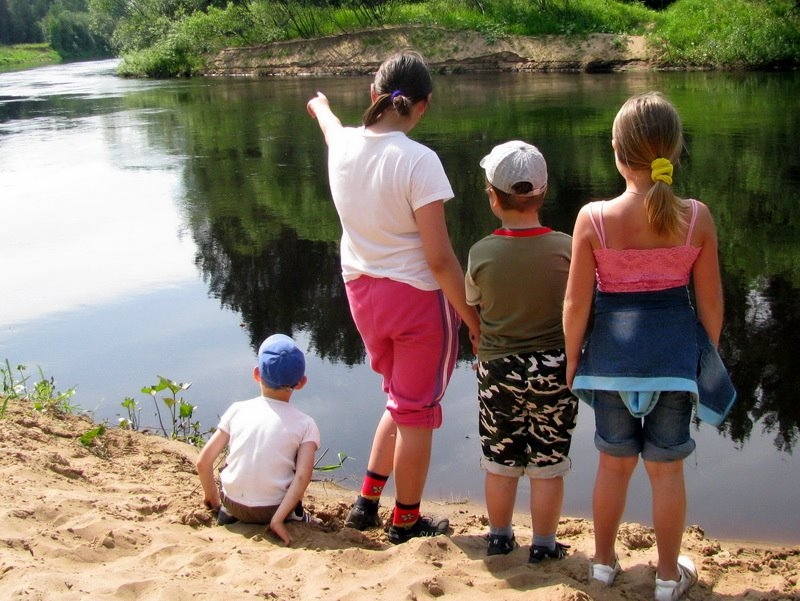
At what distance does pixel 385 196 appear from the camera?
130 inches

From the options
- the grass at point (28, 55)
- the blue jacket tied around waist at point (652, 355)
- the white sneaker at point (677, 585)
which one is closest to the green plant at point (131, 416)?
the blue jacket tied around waist at point (652, 355)

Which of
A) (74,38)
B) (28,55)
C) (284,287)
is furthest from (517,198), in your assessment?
(74,38)

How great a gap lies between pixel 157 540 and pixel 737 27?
1059 inches

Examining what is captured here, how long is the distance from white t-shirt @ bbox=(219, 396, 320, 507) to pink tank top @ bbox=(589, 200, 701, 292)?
1277mm

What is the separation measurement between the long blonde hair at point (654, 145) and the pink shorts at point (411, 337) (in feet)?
2.82

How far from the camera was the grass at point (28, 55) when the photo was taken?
63688 mm

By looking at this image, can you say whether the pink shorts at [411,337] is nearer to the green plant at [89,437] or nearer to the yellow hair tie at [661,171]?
the yellow hair tie at [661,171]

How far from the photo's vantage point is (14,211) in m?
10.9

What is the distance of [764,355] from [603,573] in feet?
9.28

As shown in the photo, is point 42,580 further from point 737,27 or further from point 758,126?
point 737,27

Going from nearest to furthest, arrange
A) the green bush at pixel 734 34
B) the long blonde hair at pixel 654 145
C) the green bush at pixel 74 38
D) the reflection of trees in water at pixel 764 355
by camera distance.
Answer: the long blonde hair at pixel 654 145 → the reflection of trees in water at pixel 764 355 → the green bush at pixel 734 34 → the green bush at pixel 74 38

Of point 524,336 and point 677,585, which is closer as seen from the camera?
point 677,585

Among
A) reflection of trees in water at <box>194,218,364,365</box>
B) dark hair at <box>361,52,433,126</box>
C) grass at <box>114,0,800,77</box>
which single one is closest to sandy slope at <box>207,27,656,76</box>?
grass at <box>114,0,800,77</box>

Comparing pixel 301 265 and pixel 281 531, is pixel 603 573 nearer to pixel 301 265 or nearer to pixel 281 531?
pixel 281 531
